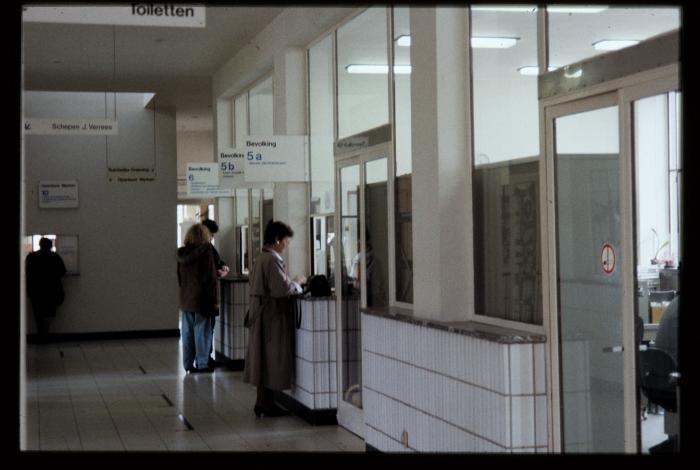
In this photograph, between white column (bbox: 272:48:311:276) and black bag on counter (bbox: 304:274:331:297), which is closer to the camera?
black bag on counter (bbox: 304:274:331:297)

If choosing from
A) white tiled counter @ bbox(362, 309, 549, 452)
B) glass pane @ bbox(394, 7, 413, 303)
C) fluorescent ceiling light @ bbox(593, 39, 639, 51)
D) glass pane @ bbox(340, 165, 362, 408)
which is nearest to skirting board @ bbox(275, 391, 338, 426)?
glass pane @ bbox(340, 165, 362, 408)

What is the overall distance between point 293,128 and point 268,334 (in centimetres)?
200

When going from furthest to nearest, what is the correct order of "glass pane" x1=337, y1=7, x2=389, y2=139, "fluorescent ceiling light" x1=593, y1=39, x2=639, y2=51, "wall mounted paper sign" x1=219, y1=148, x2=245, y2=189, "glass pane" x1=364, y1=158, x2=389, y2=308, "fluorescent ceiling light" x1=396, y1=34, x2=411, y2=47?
"wall mounted paper sign" x1=219, y1=148, x2=245, y2=189 → "glass pane" x1=337, y1=7, x2=389, y2=139 → "glass pane" x1=364, y1=158, x2=389, y2=308 → "fluorescent ceiling light" x1=396, y1=34, x2=411, y2=47 → "fluorescent ceiling light" x1=593, y1=39, x2=639, y2=51

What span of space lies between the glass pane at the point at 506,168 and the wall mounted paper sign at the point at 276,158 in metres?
3.54

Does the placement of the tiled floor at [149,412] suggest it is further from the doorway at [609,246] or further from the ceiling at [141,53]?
the ceiling at [141,53]

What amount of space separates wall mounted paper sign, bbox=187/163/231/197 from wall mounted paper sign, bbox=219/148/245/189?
1993 mm

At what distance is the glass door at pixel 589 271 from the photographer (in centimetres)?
405

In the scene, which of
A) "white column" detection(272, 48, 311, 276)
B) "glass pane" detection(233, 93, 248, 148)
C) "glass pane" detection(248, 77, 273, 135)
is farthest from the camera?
"glass pane" detection(233, 93, 248, 148)

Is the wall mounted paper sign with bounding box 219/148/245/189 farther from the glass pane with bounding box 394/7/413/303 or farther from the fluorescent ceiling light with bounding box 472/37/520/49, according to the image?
the fluorescent ceiling light with bounding box 472/37/520/49

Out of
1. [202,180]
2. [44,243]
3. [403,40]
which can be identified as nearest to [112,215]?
[44,243]

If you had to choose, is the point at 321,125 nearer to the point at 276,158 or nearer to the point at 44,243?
the point at 276,158

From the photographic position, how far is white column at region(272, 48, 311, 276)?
900 centimetres

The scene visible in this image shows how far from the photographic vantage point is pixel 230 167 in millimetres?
10555

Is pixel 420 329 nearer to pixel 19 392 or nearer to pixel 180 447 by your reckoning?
pixel 180 447
